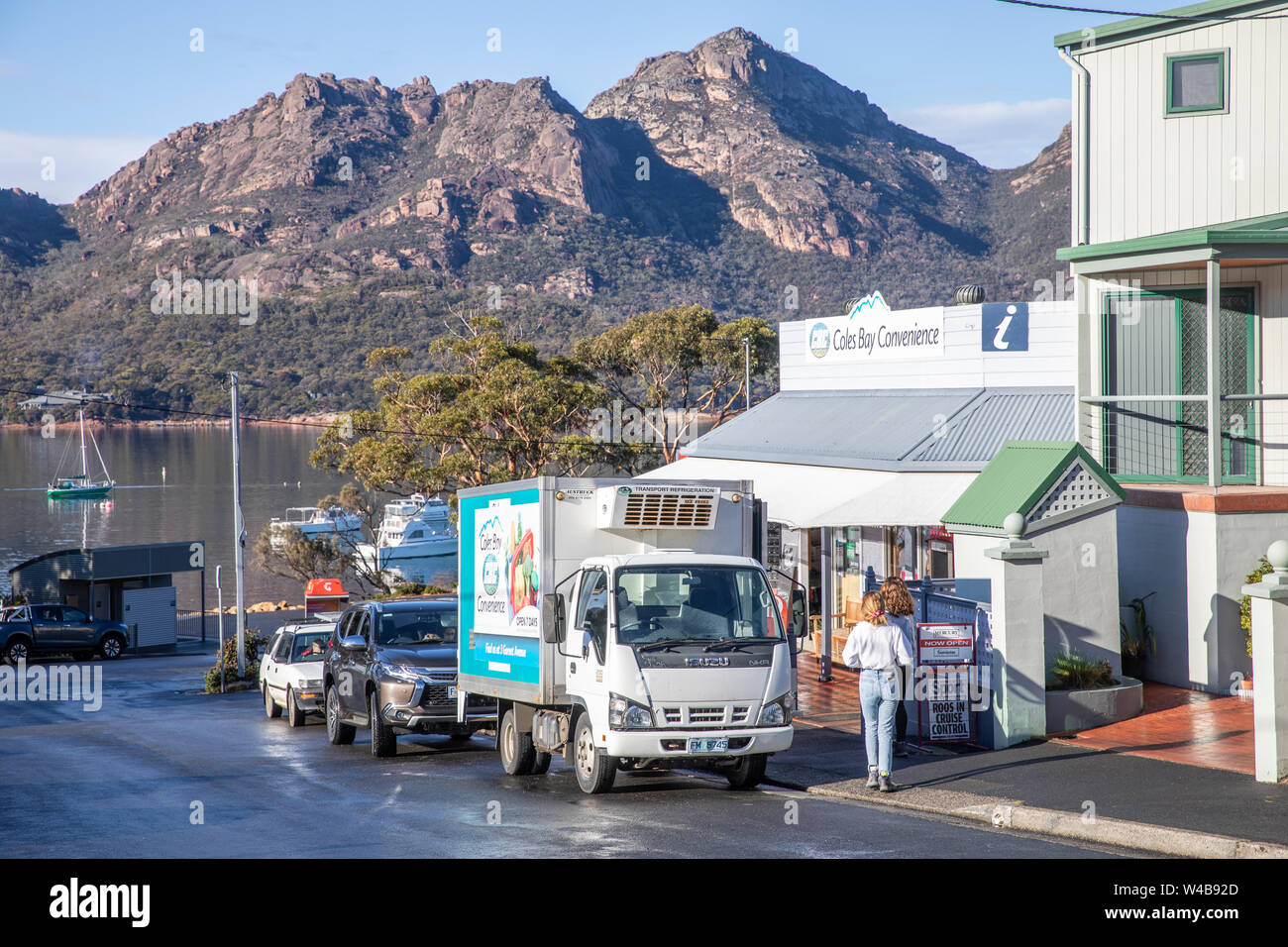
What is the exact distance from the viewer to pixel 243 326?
151125mm

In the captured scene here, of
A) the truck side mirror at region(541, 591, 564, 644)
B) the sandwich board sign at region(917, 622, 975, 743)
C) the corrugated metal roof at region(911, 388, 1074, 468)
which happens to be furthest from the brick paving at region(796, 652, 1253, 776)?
the corrugated metal roof at region(911, 388, 1074, 468)

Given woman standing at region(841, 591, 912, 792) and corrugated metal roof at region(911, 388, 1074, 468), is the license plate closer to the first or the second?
woman standing at region(841, 591, 912, 792)

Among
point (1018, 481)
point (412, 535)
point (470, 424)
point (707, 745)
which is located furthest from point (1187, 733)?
point (412, 535)

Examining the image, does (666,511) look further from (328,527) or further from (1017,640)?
(328,527)

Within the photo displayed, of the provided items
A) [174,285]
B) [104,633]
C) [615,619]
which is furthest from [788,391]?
[174,285]

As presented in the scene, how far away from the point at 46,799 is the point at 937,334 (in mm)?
16405

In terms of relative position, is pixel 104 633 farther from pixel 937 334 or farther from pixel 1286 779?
pixel 1286 779

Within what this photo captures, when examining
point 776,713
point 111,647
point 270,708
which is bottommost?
point 111,647

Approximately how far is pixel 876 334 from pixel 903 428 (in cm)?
353

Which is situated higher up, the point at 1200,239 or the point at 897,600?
the point at 1200,239

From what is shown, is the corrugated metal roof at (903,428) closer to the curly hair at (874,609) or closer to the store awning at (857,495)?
the store awning at (857,495)

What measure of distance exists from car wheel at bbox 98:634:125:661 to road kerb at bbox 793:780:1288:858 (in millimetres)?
34527

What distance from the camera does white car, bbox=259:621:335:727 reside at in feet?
67.1

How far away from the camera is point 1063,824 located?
988cm
